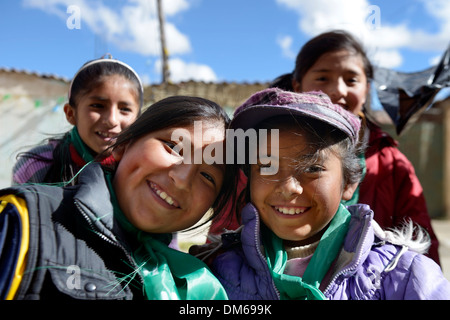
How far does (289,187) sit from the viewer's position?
128 cm

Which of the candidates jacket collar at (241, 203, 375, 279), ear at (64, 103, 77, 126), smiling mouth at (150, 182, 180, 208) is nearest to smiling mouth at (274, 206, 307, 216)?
jacket collar at (241, 203, 375, 279)

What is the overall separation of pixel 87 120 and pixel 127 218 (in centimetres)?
101

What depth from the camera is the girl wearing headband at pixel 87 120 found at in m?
2.06

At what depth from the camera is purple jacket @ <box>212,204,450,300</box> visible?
1191 mm

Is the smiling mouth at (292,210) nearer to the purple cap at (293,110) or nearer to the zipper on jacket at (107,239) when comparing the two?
the purple cap at (293,110)

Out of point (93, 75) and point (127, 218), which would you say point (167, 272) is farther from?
point (93, 75)

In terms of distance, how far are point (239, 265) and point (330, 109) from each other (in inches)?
24.9

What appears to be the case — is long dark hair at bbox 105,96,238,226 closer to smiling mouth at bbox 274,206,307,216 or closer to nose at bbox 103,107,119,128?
smiling mouth at bbox 274,206,307,216

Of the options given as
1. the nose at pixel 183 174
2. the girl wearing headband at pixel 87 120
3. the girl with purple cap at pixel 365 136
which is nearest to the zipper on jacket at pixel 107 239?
the nose at pixel 183 174

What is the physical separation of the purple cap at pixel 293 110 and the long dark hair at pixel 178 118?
10cm

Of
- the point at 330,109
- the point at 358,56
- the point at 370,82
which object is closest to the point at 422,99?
the point at 370,82

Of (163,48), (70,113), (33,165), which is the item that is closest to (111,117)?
(70,113)

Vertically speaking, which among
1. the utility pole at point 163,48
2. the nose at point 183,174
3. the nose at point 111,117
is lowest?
the nose at point 183,174

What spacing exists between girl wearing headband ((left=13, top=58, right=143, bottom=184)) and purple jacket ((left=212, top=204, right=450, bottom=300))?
1006 mm
